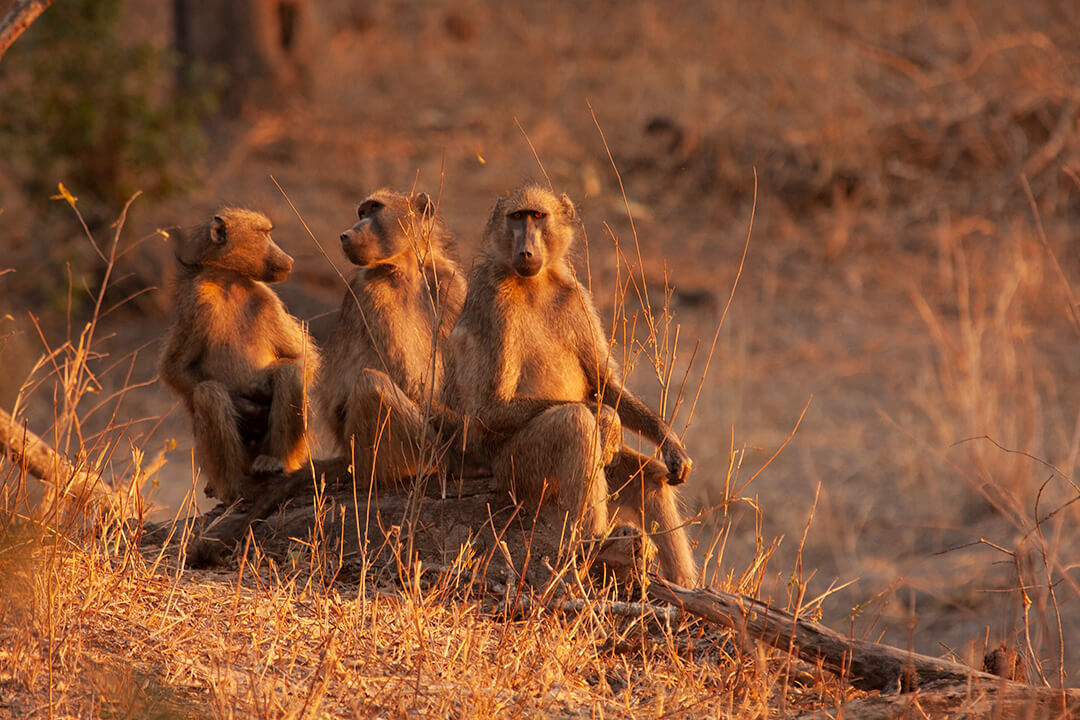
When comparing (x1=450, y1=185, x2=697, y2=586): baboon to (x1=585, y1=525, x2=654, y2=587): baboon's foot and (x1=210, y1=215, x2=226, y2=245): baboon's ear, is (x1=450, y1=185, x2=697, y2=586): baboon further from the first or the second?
(x1=210, y1=215, x2=226, y2=245): baboon's ear

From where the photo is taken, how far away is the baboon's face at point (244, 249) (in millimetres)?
4480

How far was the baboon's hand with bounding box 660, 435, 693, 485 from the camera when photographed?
398 centimetres

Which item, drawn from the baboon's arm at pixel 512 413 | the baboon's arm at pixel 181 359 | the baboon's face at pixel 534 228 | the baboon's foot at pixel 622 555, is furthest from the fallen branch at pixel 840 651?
the baboon's arm at pixel 181 359

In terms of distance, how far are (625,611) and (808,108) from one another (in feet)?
32.5

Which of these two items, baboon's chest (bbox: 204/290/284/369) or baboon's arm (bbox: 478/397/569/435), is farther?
baboon's chest (bbox: 204/290/284/369)

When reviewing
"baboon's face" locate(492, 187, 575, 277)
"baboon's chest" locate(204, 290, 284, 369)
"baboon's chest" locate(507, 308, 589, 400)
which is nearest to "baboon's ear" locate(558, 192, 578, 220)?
"baboon's face" locate(492, 187, 575, 277)

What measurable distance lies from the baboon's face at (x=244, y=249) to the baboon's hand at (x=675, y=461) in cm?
150

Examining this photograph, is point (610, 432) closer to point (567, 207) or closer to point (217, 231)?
point (567, 207)

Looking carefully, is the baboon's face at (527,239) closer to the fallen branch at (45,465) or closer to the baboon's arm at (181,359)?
the baboon's arm at (181,359)

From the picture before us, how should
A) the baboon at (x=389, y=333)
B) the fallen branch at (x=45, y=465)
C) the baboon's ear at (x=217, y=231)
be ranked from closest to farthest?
the fallen branch at (x=45, y=465) < the baboon at (x=389, y=333) < the baboon's ear at (x=217, y=231)

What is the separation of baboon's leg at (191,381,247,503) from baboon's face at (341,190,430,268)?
26.1 inches

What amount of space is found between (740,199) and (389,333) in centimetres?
867

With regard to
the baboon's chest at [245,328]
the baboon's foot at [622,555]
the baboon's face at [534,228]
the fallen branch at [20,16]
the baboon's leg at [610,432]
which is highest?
the fallen branch at [20,16]

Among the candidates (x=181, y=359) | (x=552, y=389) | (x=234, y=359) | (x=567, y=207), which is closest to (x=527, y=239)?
(x=567, y=207)
